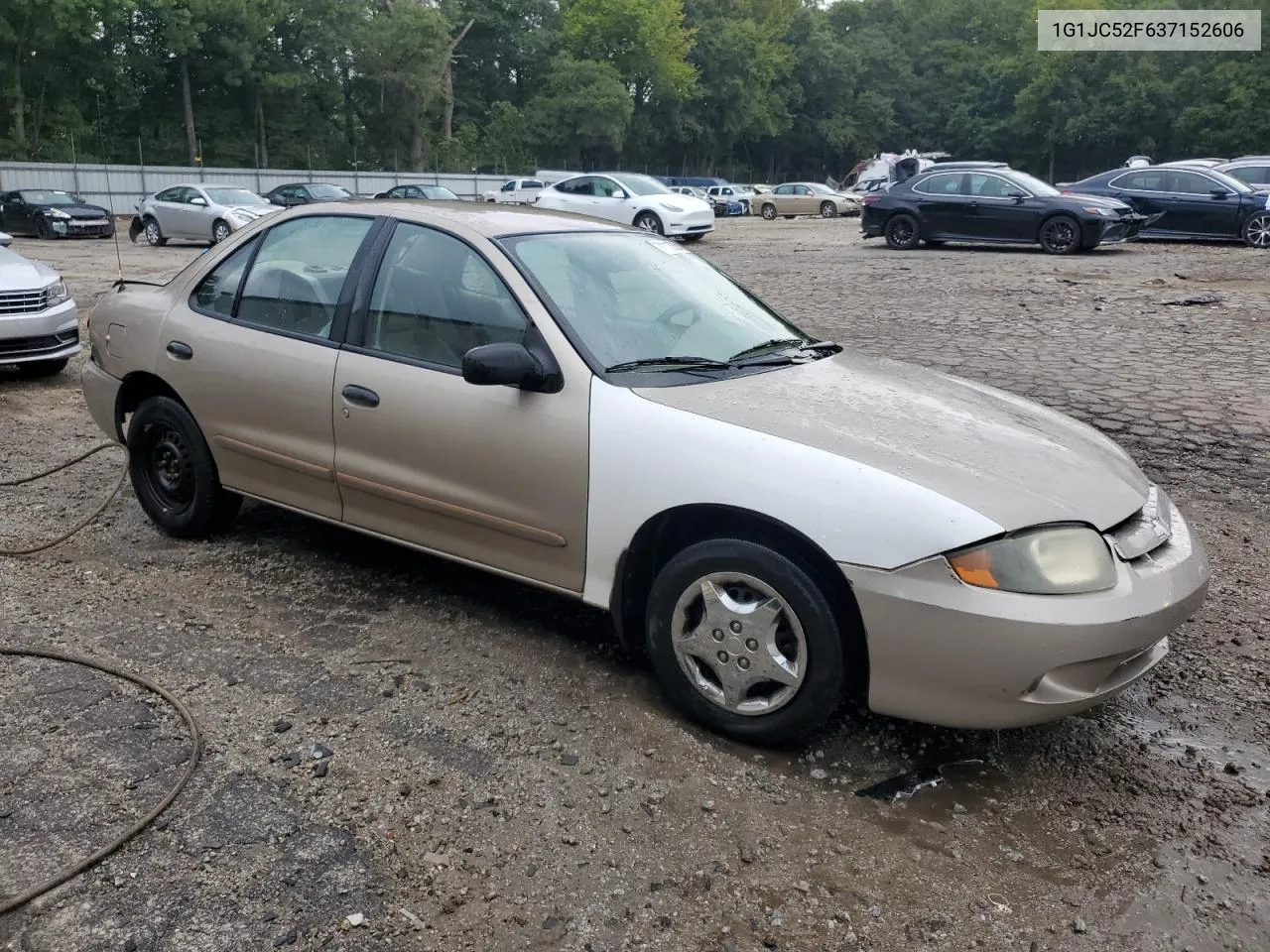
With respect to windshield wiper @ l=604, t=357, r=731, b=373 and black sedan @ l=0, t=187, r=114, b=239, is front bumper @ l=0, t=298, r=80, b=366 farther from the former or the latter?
black sedan @ l=0, t=187, r=114, b=239

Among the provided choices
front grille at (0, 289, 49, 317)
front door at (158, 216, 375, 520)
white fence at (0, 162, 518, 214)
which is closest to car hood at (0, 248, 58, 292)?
front grille at (0, 289, 49, 317)

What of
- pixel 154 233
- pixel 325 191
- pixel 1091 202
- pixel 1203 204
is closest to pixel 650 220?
pixel 1091 202

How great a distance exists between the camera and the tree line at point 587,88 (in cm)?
4684

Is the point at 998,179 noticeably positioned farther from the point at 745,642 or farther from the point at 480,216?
the point at 745,642

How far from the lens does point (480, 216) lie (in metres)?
4.24

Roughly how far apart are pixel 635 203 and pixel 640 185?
1.10 meters

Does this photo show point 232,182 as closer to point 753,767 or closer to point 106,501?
point 106,501

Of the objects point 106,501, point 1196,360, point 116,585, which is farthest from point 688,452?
point 1196,360


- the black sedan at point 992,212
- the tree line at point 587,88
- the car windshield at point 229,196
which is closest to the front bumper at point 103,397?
the black sedan at point 992,212

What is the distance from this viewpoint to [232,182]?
43.4 m

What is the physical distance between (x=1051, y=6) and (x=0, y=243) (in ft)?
235

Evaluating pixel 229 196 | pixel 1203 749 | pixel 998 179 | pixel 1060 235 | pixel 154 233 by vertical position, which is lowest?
pixel 1203 749

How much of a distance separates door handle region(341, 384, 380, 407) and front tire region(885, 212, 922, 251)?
55.1 ft

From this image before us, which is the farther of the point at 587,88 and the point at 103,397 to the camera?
the point at 587,88
